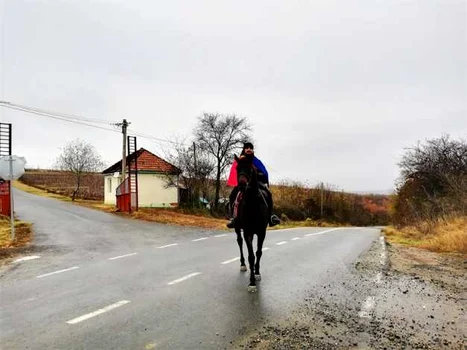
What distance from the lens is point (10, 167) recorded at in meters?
15.9

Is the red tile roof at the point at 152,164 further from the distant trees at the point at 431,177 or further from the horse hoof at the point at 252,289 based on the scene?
the horse hoof at the point at 252,289

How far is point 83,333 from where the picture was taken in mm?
5156

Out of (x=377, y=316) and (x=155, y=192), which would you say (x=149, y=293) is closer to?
(x=377, y=316)

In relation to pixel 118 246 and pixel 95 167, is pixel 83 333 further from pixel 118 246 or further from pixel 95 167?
pixel 95 167

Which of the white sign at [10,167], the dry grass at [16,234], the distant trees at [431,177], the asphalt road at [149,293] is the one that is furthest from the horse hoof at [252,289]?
the distant trees at [431,177]

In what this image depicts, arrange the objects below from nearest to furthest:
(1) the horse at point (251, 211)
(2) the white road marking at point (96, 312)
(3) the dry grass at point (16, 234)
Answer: (2) the white road marking at point (96, 312) → (1) the horse at point (251, 211) → (3) the dry grass at point (16, 234)

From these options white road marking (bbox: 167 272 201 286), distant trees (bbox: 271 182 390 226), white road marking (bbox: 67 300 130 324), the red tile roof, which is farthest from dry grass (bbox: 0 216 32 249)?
distant trees (bbox: 271 182 390 226)

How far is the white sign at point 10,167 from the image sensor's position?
15805mm

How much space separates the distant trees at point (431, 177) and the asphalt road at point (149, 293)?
12.7 m

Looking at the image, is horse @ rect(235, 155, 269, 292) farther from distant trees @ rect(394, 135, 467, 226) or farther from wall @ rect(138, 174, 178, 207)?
wall @ rect(138, 174, 178, 207)

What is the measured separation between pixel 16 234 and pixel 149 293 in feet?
43.8

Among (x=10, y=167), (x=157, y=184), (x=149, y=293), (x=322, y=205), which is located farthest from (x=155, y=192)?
(x=149, y=293)

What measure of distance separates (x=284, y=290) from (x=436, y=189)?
25.5 metres

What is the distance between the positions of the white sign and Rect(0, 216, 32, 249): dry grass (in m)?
2.44
